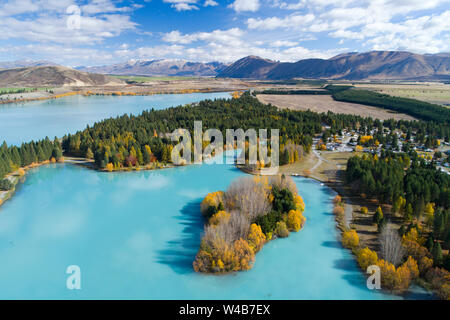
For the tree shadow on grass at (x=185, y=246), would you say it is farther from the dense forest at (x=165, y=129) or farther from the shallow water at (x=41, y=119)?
the shallow water at (x=41, y=119)

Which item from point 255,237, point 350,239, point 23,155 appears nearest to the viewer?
point 255,237

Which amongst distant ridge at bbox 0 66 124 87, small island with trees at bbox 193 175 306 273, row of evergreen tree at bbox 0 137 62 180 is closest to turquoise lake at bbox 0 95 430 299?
small island with trees at bbox 193 175 306 273

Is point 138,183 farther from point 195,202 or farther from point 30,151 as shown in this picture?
point 30,151

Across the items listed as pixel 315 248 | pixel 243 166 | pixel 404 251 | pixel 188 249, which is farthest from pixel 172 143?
pixel 404 251

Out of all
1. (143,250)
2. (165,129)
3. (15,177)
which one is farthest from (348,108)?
(15,177)

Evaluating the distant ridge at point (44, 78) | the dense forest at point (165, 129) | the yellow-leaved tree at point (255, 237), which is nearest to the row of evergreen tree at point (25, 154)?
the dense forest at point (165, 129)

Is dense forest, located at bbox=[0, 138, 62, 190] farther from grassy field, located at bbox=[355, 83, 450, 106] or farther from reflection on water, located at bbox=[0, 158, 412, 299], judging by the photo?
grassy field, located at bbox=[355, 83, 450, 106]

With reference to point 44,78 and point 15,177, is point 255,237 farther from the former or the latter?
point 44,78
